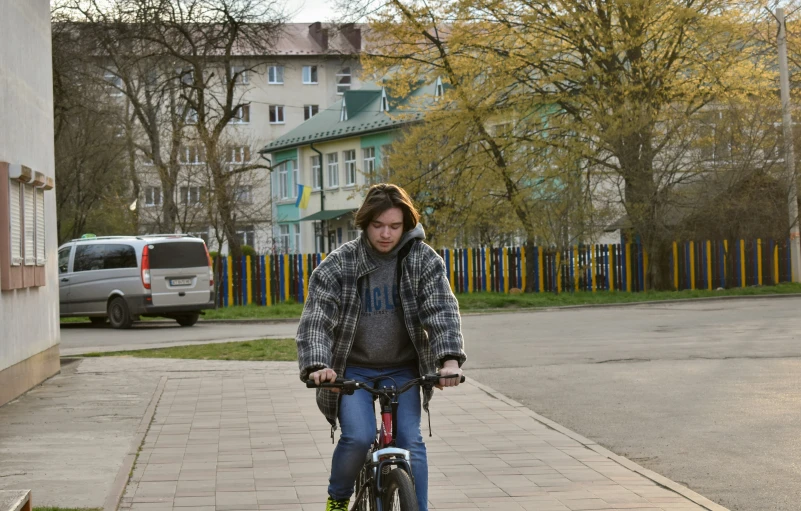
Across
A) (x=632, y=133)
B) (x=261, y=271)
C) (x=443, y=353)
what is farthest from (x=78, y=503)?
(x=261, y=271)

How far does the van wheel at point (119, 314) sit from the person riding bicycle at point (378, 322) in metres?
21.4

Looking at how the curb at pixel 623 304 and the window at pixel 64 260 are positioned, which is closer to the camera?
the window at pixel 64 260

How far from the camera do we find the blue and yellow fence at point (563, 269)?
113 ft

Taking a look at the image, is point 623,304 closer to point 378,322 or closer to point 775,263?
point 775,263

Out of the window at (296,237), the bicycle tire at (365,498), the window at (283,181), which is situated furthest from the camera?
the window at (283,181)

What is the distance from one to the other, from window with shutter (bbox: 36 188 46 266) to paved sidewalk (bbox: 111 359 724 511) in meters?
2.93

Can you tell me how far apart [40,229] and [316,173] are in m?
51.4

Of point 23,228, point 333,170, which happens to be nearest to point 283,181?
point 333,170

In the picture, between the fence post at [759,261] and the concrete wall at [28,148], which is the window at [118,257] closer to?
the concrete wall at [28,148]

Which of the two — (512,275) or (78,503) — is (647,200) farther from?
(78,503)

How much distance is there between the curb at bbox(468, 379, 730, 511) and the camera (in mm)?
7044

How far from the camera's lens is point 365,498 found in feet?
17.0

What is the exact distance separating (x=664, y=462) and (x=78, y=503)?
388cm

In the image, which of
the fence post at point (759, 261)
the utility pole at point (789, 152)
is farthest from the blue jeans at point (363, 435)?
the fence post at point (759, 261)
